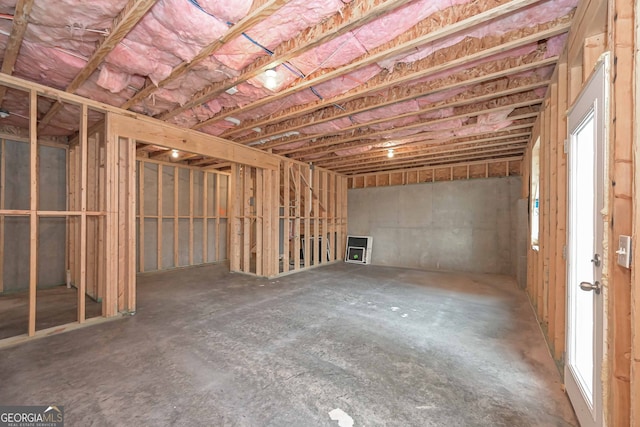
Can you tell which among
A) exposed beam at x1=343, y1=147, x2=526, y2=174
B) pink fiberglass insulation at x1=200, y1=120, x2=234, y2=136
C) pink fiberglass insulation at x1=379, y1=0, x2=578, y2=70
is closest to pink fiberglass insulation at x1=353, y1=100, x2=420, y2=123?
pink fiberglass insulation at x1=379, y1=0, x2=578, y2=70

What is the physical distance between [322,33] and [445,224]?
6032mm

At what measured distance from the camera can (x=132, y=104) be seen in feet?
11.1

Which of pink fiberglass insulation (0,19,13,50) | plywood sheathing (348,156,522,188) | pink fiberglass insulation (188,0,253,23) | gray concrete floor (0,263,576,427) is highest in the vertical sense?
pink fiberglass insulation (0,19,13,50)

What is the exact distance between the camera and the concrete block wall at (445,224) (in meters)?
6.24

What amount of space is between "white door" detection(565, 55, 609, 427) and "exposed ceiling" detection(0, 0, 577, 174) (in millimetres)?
873

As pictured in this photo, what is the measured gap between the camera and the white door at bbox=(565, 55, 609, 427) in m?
1.34

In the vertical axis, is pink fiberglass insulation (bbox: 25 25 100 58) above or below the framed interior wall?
above

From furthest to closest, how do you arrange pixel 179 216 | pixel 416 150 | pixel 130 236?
pixel 179 216 → pixel 416 150 → pixel 130 236

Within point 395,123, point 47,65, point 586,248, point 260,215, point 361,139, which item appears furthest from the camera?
point 260,215

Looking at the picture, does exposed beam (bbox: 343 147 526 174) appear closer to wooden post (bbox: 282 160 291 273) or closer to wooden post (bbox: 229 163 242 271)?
wooden post (bbox: 282 160 291 273)

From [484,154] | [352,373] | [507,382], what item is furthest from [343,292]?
[484,154]

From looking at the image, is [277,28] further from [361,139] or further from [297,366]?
[361,139]

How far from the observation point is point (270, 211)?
5.70 metres

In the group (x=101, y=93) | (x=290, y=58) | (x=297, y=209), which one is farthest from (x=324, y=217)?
(x=101, y=93)
